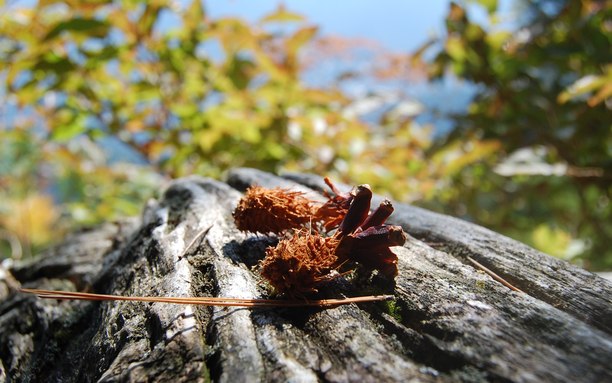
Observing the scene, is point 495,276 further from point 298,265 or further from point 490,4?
point 490,4

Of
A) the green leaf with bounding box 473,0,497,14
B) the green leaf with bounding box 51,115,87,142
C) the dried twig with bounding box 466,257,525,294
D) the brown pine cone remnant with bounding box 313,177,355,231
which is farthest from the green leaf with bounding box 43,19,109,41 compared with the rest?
the green leaf with bounding box 473,0,497,14

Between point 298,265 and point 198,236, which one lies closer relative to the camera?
point 298,265

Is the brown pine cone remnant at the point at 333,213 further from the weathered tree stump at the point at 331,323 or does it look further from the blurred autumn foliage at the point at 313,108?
the blurred autumn foliage at the point at 313,108

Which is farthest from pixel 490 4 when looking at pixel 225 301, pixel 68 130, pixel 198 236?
pixel 68 130

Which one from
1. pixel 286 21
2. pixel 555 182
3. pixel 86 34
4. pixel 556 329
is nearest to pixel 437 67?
pixel 555 182

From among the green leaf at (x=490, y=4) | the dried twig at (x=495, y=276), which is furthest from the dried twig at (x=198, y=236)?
the green leaf at (x=490, y=4)

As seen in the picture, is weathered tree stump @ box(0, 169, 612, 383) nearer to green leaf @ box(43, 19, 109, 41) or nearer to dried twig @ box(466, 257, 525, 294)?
dried twig @ box(466, 257, 525, 294)
